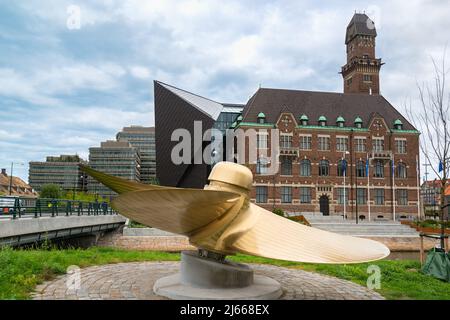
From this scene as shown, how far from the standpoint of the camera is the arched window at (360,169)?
4889 cm

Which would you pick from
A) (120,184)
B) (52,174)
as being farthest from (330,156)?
(52,174)

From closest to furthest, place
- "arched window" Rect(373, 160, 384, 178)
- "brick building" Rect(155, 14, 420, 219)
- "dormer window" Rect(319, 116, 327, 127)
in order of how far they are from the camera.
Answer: "brick building" Rect(155, 14, 420, 219), "arched window" Rect(373, 160, 384, 178), "dormer window" Rect(319, 116, 327, 127)

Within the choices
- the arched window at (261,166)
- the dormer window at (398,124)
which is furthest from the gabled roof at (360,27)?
the arched window at (261,166)

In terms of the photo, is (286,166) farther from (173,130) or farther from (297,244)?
(297,244)

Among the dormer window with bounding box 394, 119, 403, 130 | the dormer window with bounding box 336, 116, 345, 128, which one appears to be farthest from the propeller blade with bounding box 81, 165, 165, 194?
the dormer window with bounding box 394, 119, 403, 130

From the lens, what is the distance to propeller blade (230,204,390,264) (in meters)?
6.71

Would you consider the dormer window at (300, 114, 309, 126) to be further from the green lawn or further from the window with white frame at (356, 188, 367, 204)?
the green lawn

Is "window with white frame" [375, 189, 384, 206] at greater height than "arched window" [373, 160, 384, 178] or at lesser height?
lesser

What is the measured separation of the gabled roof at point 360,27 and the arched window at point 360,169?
23906 millimetres

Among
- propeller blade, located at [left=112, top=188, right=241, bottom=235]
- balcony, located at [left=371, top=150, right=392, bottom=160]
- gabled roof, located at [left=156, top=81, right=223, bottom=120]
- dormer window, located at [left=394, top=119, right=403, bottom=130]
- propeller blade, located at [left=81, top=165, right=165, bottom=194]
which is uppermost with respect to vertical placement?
gabled roof, located at [left=156, top=81, right=223, bottom=120]

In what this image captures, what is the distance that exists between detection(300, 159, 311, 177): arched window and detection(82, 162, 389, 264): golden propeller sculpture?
40200 millimetres

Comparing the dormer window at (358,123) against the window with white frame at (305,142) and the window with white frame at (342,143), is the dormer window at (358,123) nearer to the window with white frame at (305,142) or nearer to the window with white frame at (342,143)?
the window with white frame at (342,143)
